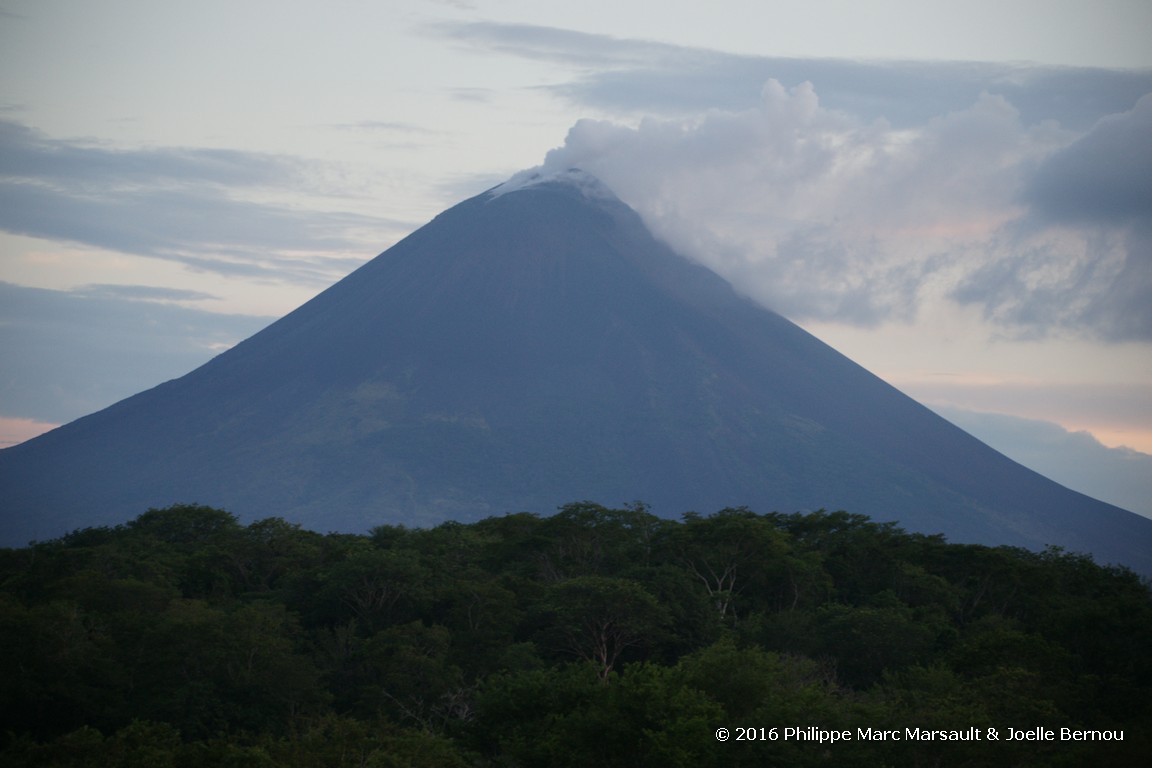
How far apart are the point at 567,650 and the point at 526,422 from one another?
13546cm

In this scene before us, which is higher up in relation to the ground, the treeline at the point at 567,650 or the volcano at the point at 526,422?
the volcano at the point at 526,422

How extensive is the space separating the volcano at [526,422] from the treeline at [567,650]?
97.8 metres

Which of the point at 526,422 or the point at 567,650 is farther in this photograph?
the point at 526,422

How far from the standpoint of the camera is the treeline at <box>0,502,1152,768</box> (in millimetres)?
21297

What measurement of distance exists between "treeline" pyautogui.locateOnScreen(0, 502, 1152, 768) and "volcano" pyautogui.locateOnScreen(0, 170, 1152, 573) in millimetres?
97794

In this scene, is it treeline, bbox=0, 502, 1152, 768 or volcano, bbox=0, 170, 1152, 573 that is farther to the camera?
volcano, bbox=0, 170, 1152, 573

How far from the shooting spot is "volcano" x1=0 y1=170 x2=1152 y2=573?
15325 centimetres

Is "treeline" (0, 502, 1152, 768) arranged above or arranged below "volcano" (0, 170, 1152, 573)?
below

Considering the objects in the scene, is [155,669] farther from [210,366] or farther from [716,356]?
[210,366]

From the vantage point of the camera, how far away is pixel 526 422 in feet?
553

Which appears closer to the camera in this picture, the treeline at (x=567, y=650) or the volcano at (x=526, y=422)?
the treeline at (x=567, y=650)

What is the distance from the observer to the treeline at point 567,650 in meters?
21.3

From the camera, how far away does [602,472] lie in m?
159

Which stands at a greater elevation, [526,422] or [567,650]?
[526,422]
